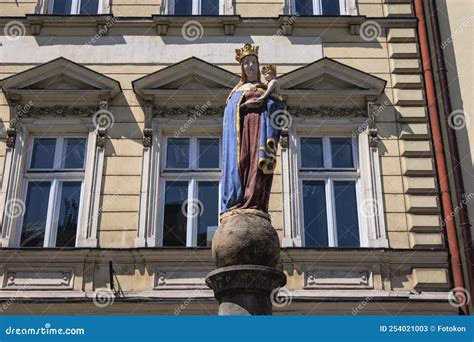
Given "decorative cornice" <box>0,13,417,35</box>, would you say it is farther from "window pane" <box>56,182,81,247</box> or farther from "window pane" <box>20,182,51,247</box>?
"window pane" <box>56,182,81,247</box>

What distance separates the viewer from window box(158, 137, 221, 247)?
11000 mm

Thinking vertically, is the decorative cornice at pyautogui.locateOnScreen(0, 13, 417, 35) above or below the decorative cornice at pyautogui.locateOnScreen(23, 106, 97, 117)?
above

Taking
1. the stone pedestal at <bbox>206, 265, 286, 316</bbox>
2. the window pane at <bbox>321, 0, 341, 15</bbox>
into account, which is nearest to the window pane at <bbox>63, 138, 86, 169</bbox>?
the window pane at <bbox>321, 0, 341, 15</bbox>

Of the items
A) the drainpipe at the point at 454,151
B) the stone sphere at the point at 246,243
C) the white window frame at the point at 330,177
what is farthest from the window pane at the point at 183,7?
the stone sphere at the point at 246,243

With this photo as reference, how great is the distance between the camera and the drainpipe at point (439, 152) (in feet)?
34.4

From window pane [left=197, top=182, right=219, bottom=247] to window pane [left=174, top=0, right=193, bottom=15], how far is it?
3.54 metres

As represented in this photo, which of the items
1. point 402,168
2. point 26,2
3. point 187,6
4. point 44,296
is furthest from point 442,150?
point 26,2

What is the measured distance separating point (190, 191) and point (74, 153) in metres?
2.18

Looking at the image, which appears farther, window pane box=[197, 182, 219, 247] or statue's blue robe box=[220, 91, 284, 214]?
window pane box=[197, 182, 219, 247]

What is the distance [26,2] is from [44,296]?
19.0 ft

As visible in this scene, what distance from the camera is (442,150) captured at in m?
11.5

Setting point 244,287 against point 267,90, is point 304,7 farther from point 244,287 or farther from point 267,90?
point 244,287

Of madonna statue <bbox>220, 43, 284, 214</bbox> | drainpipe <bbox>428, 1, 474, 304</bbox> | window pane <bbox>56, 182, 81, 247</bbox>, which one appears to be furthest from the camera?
window pane <bbox>56, 182, 81, 247</bbox>

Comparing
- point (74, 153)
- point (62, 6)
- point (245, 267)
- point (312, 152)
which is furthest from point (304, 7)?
point (245, 267)
